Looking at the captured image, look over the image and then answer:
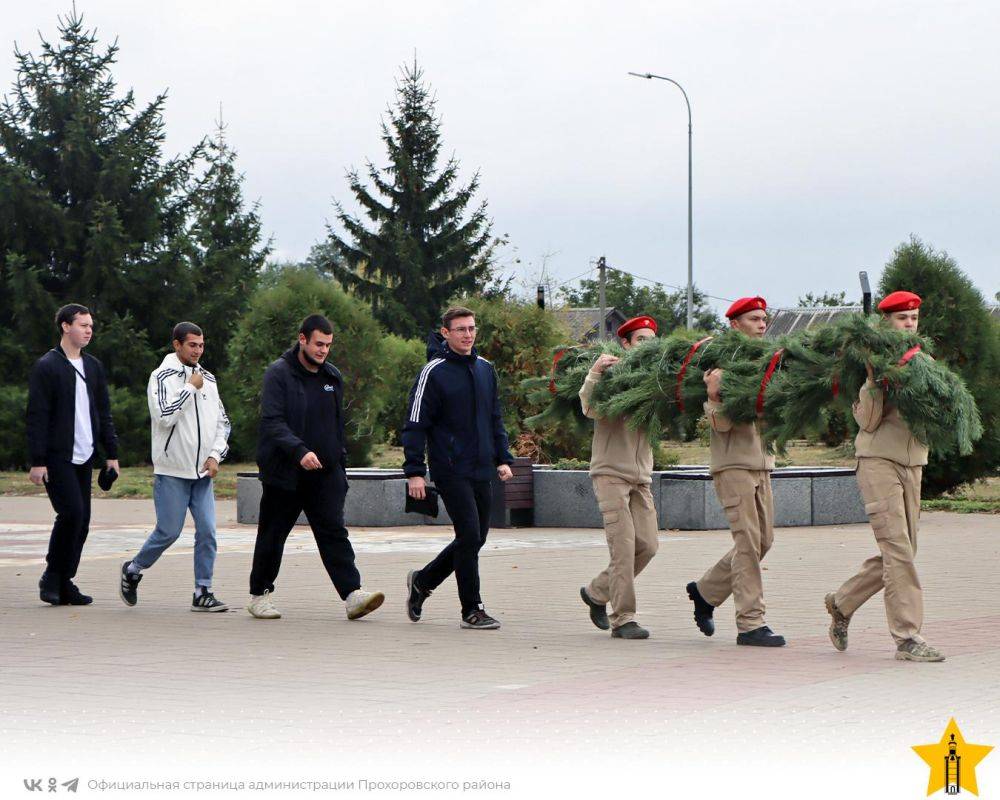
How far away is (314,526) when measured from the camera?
9461mm

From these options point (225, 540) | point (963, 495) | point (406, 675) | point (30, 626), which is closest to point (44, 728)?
point (406, 675)

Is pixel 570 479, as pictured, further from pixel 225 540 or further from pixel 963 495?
pixel 963 495

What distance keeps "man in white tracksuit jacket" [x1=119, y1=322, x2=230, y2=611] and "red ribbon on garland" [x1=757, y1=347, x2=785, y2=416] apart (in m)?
3.73

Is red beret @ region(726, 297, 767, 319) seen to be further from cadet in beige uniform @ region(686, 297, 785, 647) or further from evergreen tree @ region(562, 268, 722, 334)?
evergreen tree @ region(562, 268, 722, 334)

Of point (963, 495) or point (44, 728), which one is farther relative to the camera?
point (963, 495)

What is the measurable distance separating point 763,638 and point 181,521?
3944 millimetres

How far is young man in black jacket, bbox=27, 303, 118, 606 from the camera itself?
32.8ft

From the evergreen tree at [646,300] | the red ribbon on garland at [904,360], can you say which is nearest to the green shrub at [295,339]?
the red ribbon on garland at [904,360]

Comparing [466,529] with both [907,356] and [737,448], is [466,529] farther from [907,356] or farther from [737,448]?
[907,356]

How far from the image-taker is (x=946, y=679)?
6938 mm

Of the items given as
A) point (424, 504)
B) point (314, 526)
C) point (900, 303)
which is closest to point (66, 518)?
point (314, 526)

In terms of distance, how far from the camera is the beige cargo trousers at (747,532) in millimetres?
8195

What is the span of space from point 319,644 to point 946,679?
130 inches

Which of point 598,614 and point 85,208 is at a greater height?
point 85,208
